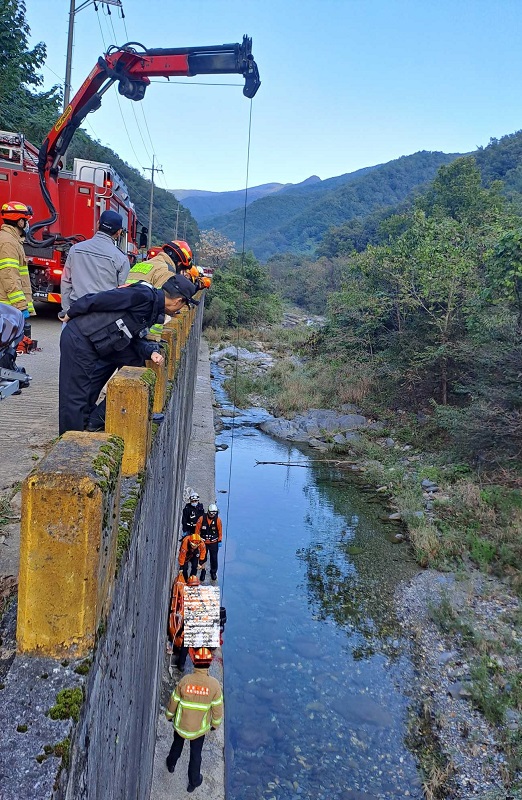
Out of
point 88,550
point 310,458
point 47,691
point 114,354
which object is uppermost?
point 114,354

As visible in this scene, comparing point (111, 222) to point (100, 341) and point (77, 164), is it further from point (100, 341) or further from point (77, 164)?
point (77, 164)

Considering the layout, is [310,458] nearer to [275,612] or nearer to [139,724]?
[275,612]

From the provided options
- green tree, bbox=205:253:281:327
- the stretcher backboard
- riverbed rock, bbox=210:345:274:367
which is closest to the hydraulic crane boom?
the stretcher backboard

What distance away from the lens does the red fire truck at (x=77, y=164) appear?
11555mm

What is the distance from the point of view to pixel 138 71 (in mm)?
11695

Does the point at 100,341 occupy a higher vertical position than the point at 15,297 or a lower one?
lower

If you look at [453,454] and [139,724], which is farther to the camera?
[453,454]

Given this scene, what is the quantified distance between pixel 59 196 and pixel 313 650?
9.95 meters

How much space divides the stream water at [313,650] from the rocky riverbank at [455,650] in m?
0.30

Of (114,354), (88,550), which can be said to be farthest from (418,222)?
(88,550)

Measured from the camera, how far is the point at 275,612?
998cm

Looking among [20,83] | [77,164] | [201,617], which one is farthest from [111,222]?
[20,83]

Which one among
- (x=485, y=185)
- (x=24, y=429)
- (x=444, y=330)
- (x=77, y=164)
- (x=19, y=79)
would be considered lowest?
(x=24, y=429)

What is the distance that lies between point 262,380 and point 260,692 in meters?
18.3
